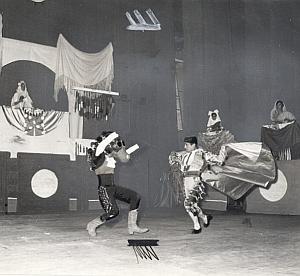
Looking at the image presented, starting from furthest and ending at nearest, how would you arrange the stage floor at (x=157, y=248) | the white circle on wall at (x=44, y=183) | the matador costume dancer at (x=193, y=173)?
1. the white circle on wall at (x=44, y=183)
2. the matador costume dancer at (x=193, y=173)
3. the stage floor at (x=157, y=248)

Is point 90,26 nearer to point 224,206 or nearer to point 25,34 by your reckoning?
point 25,34

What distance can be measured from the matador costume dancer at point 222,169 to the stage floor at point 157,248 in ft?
1.58

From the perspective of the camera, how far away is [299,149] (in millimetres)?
8367

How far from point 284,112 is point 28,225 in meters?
5.32

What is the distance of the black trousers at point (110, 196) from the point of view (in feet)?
16.9

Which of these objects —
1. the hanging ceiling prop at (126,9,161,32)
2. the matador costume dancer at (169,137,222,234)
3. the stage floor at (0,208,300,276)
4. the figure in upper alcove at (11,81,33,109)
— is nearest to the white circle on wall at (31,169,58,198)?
the stage floor at (0,208,300,276)

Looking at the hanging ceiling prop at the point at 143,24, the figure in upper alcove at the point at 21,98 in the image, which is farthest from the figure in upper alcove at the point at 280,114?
the figure in upper alcove at the point at 21,98

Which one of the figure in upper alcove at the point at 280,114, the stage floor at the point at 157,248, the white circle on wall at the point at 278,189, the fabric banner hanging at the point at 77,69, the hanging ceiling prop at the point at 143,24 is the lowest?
the stage floor at the point at 157,248

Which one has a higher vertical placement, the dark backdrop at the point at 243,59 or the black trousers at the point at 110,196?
the dark backdrop at the point at 243,59

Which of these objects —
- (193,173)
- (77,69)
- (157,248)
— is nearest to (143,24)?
(77,69)

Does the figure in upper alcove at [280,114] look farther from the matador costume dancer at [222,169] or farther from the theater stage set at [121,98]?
the matador costume dancer at [222,169]

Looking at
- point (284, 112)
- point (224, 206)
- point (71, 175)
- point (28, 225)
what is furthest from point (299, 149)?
point (28, 225)

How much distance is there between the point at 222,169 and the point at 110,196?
101 inches

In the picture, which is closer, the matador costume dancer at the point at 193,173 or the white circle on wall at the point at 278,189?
the matador costume dancer at the point at 193,173
